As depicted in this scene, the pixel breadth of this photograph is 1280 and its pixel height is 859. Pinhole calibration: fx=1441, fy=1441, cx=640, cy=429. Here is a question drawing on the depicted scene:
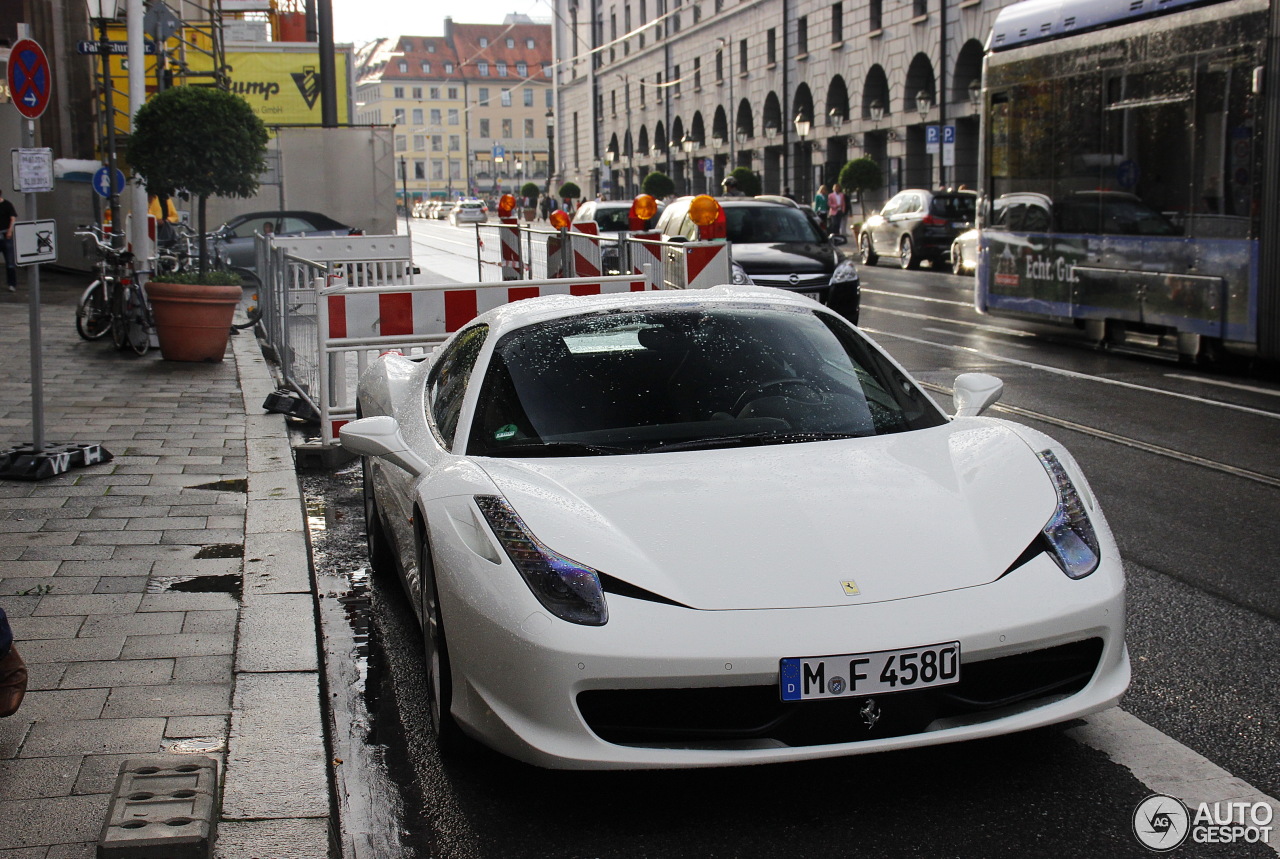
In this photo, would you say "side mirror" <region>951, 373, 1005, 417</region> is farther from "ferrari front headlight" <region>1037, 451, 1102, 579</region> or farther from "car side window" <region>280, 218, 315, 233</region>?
"car side window" <region>280, 218, 315, 233</region>

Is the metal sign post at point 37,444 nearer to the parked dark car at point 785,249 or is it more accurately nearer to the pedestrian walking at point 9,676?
the pedestrian walking at point 9,676

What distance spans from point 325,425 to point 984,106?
31.0ft

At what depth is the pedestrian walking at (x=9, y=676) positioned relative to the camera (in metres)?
3.89

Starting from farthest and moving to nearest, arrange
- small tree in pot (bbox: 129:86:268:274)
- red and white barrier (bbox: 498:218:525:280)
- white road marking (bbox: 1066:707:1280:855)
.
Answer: red and white barrier (bbox: 498:218:525:280), small tree in pot (bbox: 129:86:268:274), white road marking (bbox: 1066:707:1280:855)

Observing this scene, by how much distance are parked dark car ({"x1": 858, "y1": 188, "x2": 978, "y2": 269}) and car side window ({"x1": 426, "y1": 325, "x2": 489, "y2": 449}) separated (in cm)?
2421

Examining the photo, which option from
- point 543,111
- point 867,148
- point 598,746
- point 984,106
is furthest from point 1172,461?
point 543,111

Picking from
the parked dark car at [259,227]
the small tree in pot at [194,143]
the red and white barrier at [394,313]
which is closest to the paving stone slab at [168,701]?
the red and white barrier at [394,313]

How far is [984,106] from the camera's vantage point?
15578 mm

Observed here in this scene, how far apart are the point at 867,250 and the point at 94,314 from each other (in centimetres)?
1989

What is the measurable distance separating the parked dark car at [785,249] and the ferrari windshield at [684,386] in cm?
1096

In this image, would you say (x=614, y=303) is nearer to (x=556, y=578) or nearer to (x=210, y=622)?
(x=556, y=578)

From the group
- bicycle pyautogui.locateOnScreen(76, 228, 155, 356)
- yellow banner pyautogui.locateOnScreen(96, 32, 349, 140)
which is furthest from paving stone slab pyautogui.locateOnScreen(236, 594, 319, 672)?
yellow banner pyautogui.locateOnScreen(96, 32, 349, 140)

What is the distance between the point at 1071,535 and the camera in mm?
3707

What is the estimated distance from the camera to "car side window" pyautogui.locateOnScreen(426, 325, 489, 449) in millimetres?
4531
